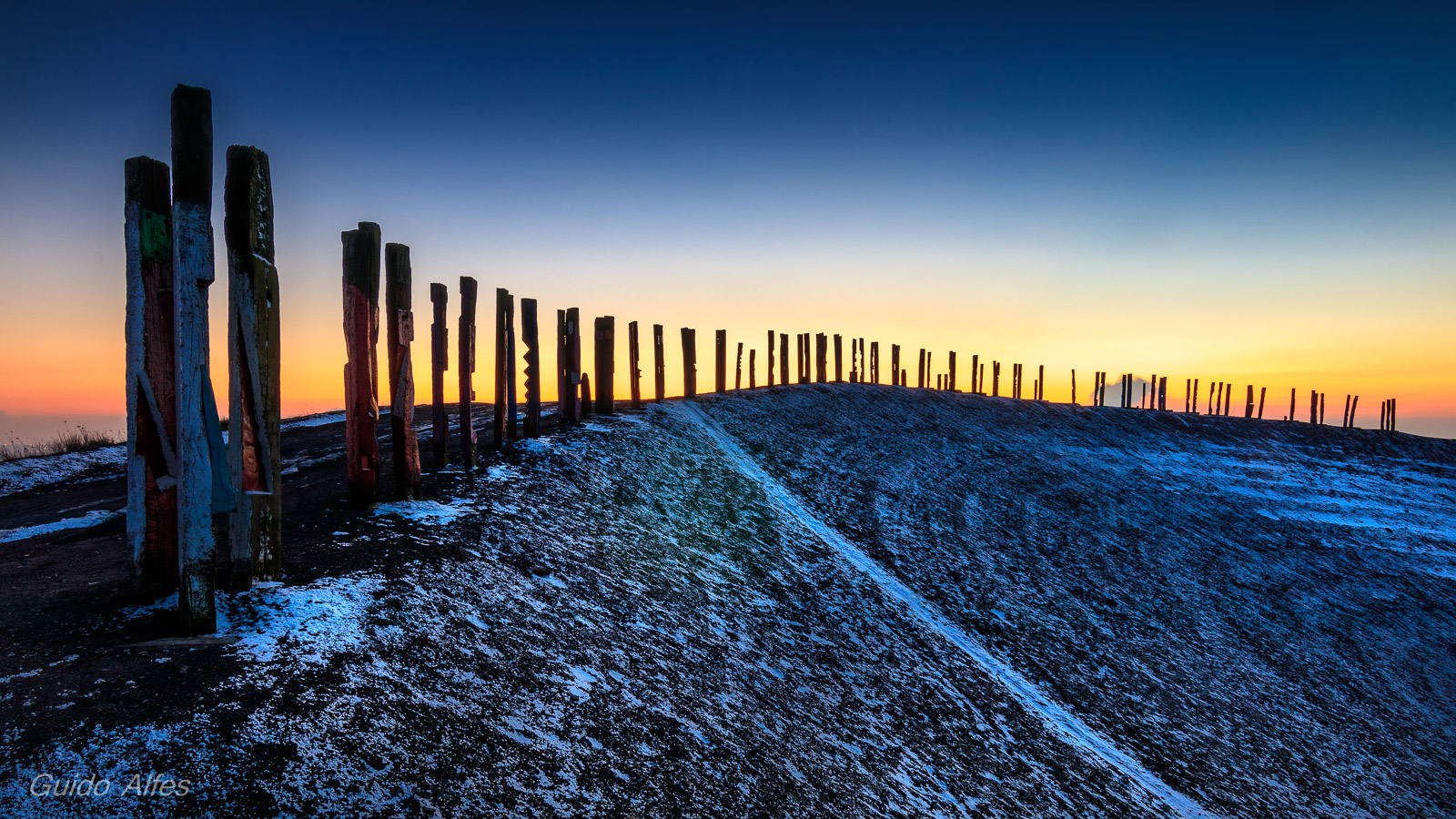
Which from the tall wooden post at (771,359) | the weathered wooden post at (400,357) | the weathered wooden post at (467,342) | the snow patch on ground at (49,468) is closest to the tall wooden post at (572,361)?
the weathered wooden post at (467,342)

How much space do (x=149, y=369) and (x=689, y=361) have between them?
13.7 meters

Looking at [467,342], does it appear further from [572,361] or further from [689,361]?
[689,361]

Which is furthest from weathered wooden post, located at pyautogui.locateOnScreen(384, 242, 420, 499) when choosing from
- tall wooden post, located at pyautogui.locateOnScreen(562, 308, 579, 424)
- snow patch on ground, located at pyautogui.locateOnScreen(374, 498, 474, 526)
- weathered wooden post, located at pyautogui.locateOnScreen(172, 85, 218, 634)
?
tall wooden post, located at pyautogui.locateOnScreen(562, 308, 579, 424)

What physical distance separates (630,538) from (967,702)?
4.17 m

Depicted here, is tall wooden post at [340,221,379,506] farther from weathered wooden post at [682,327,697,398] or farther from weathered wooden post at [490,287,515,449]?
weathered wooden post at [682,327,697,398]

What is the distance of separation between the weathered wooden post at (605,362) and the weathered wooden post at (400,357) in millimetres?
5662

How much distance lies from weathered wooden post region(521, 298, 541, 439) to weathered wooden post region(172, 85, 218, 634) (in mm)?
5707

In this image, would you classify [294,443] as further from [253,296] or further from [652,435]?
[253,296]

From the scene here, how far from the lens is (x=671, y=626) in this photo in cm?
657

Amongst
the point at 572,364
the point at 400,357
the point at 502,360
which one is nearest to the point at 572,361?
the point at 572,364

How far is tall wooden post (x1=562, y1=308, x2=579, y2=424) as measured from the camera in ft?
37.8

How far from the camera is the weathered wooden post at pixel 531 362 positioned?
33.7 feet

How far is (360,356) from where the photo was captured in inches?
263

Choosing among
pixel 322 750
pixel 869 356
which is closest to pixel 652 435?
pixel 322 750
